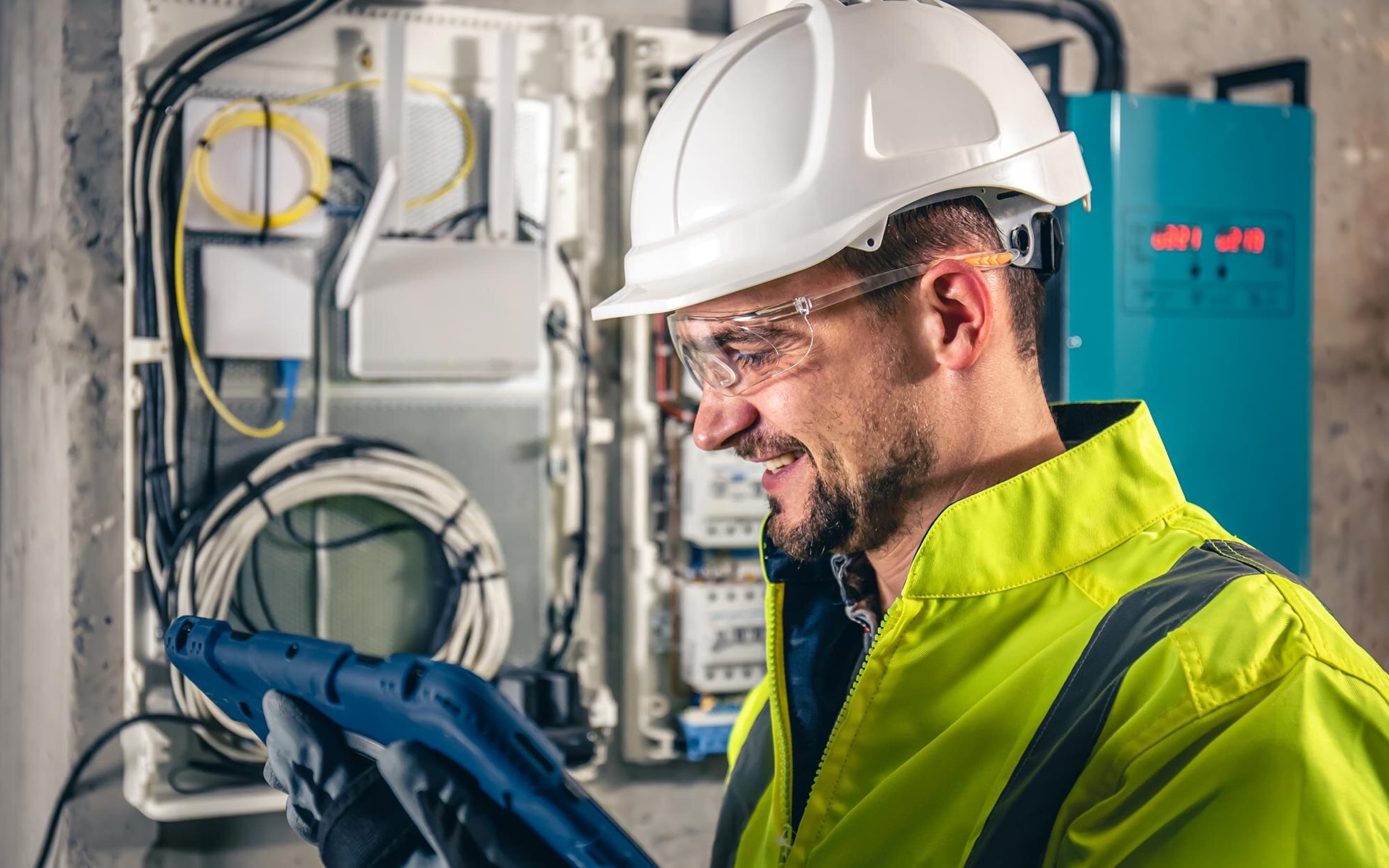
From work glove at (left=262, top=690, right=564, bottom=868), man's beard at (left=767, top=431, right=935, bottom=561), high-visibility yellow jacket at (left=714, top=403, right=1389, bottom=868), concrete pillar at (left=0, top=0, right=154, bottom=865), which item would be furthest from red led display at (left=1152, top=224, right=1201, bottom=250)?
concrete pillar at (left=0, top=0, right=154, bottom=865)

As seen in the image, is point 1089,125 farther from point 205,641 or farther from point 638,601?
point 205,641

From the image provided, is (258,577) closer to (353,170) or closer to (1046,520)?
(353,170)

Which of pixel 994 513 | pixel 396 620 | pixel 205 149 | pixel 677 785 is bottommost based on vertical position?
pixel 677 785

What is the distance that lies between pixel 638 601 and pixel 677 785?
35 cm

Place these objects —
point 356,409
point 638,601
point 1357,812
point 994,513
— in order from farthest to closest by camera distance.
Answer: point 638,601
point 356,409
point 994,513
point 1357,812

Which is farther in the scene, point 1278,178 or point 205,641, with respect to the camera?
point 1278,178

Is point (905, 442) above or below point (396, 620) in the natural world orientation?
above

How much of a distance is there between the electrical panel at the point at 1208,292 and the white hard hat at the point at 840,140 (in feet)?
3.23

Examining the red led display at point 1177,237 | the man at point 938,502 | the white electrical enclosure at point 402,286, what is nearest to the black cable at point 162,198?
the white electrical enclosure at point 402,286

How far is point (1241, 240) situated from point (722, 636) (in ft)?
3.61

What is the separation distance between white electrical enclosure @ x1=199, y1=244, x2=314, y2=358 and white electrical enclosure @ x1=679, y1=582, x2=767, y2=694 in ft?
2.46

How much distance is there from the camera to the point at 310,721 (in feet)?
3.21

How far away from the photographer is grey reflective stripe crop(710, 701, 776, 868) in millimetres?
1062

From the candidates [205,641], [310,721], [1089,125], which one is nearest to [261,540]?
[205,641]
